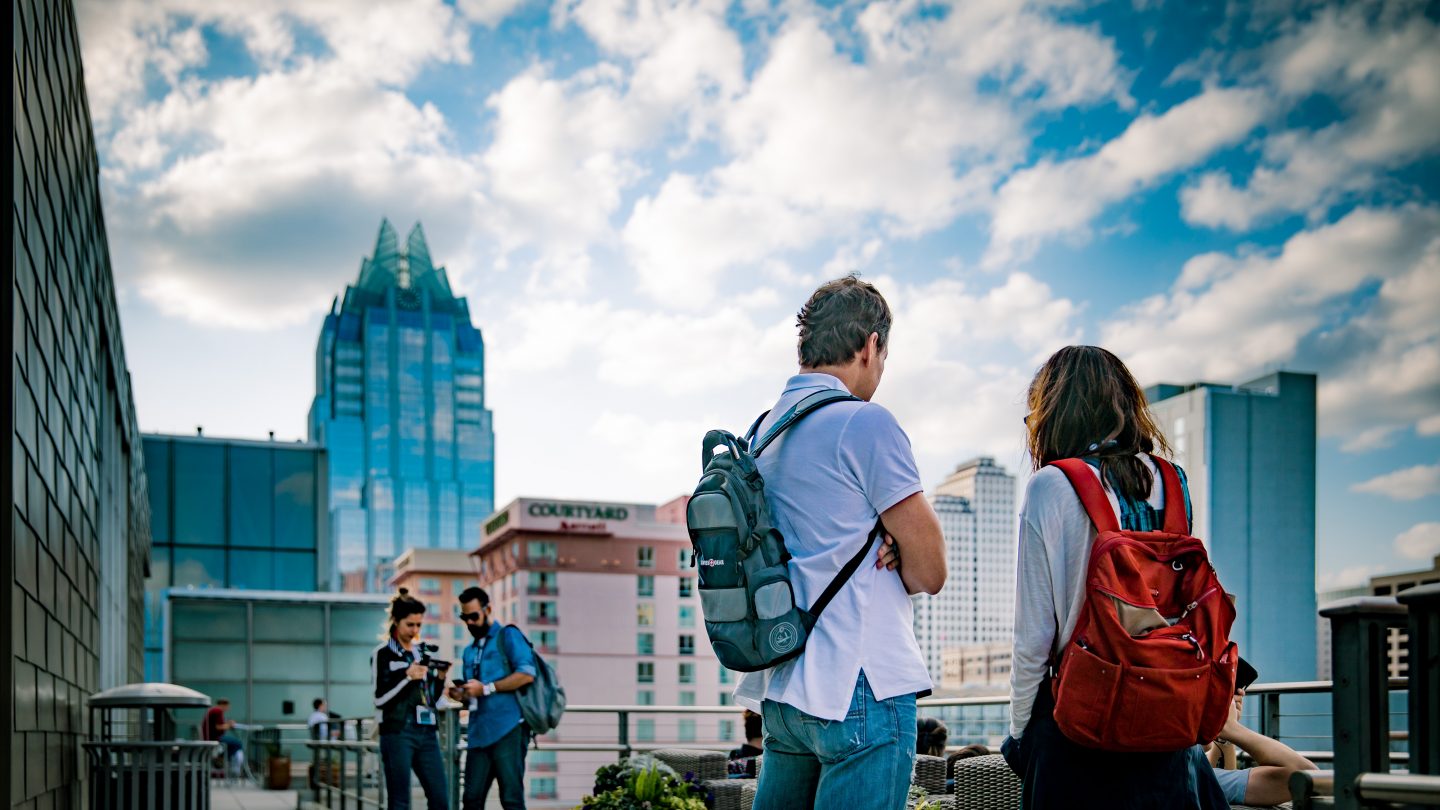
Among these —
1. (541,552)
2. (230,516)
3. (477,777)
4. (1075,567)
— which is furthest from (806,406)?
(541,552)

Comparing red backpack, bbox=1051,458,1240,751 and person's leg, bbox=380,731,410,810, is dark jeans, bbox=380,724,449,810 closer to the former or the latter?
person's leg, bbox=380,731,410,810

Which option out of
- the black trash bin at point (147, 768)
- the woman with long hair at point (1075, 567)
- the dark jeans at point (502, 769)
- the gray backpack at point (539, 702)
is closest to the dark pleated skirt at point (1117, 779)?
the woman with long hair at point (1075, 567)

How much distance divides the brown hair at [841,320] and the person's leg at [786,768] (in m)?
0.67

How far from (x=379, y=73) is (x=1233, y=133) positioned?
106m

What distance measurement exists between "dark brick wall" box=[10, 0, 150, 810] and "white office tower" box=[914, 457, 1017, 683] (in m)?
131

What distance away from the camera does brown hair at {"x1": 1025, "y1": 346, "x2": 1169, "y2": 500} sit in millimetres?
2346

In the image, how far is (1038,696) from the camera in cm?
227

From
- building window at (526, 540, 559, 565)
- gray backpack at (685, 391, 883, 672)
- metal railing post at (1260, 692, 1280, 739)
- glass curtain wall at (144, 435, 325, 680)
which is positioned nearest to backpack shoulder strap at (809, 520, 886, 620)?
gray backpack at (685, 391, 883, 672)

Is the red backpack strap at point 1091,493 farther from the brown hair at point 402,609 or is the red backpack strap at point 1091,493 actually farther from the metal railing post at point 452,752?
the metal railing post at point 452,752

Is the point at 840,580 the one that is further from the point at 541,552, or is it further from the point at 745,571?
the point at 541,552

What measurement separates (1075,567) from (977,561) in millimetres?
141247

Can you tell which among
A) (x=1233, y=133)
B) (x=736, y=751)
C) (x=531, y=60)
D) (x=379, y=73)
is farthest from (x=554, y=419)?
(x=736, y=751)

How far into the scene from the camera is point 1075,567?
2242 millimetres

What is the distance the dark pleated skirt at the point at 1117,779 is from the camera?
6.98ft
